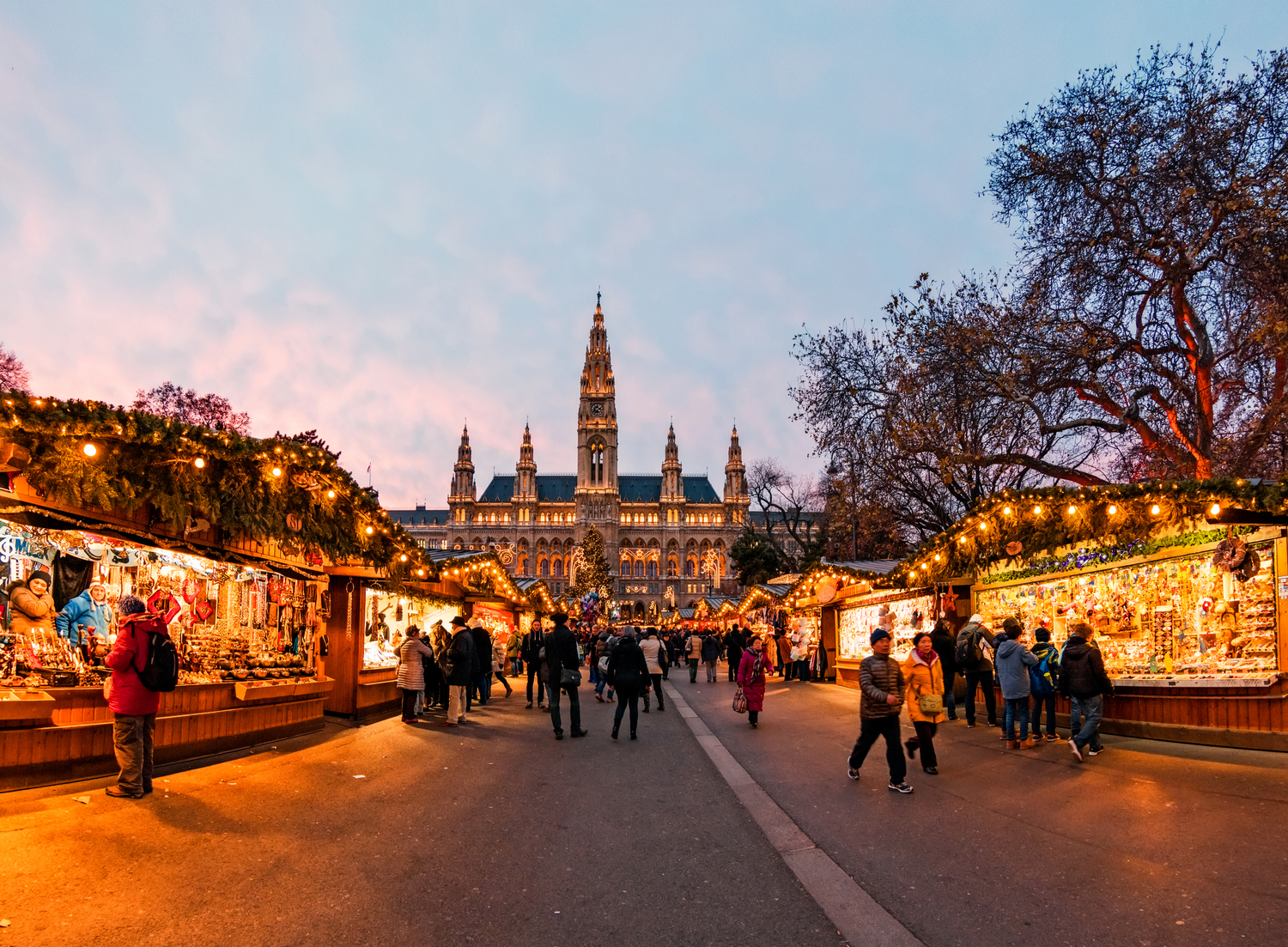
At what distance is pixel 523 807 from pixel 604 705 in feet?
37.5

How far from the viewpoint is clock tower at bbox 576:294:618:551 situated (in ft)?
408

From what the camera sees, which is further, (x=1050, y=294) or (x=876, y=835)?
(x=1050, y=294)

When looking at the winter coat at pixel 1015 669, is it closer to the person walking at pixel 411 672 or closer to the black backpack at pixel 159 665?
the person walking at pixel 411 672

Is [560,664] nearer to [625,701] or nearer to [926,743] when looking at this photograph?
[625,701]

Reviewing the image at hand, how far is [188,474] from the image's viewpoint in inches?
356

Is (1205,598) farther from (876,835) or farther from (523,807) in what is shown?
(523,807)

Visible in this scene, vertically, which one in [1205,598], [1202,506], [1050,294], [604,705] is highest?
[1050,294]

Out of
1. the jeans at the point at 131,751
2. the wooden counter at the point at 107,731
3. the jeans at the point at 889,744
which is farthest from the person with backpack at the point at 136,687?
the jeans at the point at 889,744

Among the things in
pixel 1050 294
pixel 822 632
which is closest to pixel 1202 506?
pixel 1050 294

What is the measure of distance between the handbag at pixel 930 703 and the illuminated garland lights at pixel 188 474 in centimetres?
732

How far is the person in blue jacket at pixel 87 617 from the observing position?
26.0 feet

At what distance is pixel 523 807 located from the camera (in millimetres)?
6891

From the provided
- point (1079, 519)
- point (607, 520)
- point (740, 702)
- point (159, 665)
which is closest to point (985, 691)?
point (1079, 519)

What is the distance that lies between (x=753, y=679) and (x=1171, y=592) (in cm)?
574
